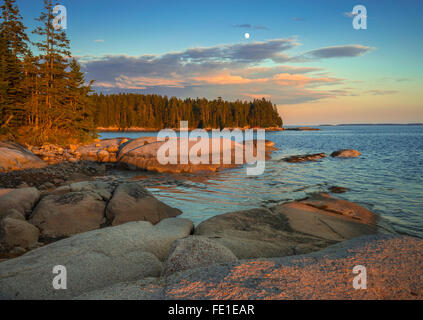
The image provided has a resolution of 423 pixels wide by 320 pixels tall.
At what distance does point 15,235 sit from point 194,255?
4.37 meters

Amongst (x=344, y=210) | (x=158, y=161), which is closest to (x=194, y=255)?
(x=344, y=210)

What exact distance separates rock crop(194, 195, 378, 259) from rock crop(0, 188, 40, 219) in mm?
4683

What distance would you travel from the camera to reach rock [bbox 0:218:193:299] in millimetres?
3014

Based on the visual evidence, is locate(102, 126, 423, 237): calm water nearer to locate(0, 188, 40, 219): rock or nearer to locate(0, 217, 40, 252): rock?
locate(0, 217, 40, 252): rock

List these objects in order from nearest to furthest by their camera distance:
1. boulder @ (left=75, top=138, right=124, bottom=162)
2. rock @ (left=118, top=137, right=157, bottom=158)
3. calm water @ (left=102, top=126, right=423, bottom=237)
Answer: calm water @ (left=102, top=126, right=423, bottom=237)
rock @ (left=118, top=137, right=157, bottom=158)
boulder @ (left=75, top=138, right=124, bottom=162)

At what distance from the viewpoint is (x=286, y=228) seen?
6039mm

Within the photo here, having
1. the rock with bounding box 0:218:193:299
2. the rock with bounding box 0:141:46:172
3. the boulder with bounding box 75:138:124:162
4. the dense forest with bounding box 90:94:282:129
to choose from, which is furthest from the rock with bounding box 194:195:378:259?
the dense forest with bounding box 90:94:282:129

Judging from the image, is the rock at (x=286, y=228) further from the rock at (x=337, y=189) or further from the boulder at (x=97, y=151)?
the boulder at (x=97, y=151)

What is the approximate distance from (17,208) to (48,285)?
469 centimetres
